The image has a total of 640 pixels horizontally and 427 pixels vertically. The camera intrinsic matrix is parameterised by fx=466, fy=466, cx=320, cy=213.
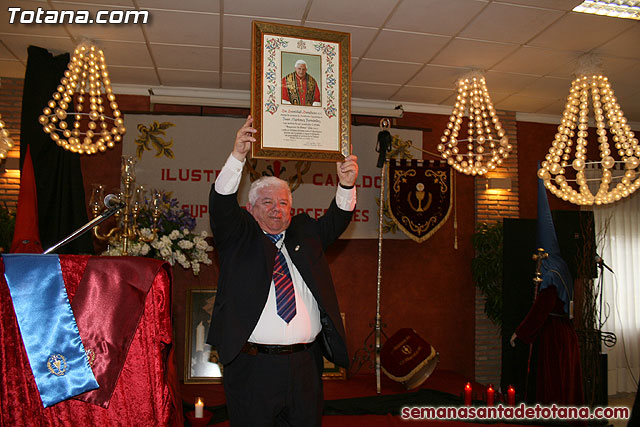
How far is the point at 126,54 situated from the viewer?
15.7ft

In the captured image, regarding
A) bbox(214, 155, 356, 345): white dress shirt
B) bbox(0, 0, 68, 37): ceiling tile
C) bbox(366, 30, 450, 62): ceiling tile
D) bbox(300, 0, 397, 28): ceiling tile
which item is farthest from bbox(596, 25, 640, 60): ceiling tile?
bbox(0, 0, 68, 37): ceiling tile

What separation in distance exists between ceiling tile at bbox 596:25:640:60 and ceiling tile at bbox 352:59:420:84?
1.83 metres

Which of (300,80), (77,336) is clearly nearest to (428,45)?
(300,80)

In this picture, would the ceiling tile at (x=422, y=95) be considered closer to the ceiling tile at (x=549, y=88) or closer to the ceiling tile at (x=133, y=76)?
the ceiling tile at (x=549, y=88)

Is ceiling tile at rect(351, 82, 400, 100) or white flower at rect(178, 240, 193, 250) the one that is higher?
ceiling tile at rect(351, 82, 400, 100)

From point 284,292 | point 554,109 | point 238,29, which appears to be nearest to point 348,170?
point 284,292

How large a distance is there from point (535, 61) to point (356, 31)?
206 cm

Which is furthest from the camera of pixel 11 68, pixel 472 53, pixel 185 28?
pixel 11 68

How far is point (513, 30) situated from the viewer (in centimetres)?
427

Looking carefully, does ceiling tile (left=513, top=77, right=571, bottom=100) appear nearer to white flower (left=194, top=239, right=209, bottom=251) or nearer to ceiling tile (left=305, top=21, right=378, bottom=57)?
ceiling tile (left=305, top=21, right=378, bottom=57)

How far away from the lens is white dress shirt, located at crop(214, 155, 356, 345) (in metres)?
2.29

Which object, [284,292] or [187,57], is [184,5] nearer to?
[187,57]

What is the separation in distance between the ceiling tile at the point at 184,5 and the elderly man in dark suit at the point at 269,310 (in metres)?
2.01

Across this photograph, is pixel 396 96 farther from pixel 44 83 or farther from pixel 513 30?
pixel 44 83
